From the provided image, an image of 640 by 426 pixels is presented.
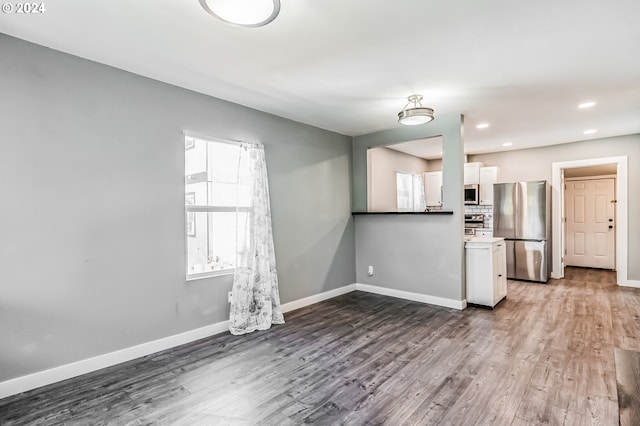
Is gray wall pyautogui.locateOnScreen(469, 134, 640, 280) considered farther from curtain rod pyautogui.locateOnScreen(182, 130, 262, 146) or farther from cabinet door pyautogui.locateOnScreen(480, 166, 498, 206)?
curtain rod pyautogui.locateOnScreen(182, 130, 262, 146)

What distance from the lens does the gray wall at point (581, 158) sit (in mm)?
5203

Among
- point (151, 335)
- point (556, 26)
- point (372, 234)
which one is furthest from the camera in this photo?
point (372, 234)

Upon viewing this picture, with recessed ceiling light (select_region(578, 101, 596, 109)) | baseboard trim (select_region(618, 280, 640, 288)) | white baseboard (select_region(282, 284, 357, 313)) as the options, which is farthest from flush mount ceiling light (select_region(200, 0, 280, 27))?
baseboard trim (select_region(618, 280, 640, 288))

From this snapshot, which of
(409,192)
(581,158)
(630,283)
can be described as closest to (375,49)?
(409,192)

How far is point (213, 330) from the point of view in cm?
337

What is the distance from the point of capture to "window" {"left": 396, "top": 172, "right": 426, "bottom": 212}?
652 centimetres

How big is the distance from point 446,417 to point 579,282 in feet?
17.6

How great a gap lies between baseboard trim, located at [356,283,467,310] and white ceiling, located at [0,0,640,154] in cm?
247

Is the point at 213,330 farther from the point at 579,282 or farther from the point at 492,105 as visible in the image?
the point at 579,282

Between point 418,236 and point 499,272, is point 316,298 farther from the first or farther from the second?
point 499,272

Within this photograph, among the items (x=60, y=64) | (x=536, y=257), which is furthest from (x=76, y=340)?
(x=536, y=257)

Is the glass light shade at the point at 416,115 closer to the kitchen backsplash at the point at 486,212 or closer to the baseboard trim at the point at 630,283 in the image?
the kitchen backsplash at the point at 486,212

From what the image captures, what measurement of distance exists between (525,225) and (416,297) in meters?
2.83

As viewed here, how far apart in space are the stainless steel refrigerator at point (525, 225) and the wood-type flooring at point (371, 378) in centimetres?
188
